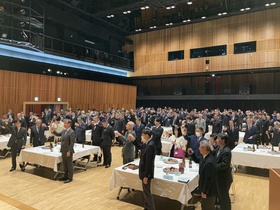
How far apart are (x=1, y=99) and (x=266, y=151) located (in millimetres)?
15252

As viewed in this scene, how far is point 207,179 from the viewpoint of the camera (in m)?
3.95

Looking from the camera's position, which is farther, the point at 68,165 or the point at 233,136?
the point at 233,136

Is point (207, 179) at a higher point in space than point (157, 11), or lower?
lower

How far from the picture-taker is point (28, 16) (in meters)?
14.6

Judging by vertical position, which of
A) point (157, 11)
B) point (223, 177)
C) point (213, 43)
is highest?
point (157, 11)

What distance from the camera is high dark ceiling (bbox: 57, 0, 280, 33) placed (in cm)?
1695

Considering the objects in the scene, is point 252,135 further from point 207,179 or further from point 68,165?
point 68,165

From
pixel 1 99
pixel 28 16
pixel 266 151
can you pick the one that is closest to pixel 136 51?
pixel 28 16

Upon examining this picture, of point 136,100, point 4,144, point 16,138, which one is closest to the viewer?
point 16,138

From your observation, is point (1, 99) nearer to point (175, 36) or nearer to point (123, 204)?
point (123, 204)

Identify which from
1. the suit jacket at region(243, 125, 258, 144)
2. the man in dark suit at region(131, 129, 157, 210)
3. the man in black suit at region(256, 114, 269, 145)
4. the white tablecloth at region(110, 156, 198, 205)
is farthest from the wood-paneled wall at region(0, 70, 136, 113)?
the suit jacket at region(243, 125, 258, 144)

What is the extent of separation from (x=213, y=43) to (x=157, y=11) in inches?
290

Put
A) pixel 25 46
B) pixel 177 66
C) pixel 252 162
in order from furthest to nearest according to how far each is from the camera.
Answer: pixel 177 66 → pixel 25 46 → pixel 252 162

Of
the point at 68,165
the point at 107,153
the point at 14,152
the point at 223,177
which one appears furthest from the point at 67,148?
the point at 223,177
